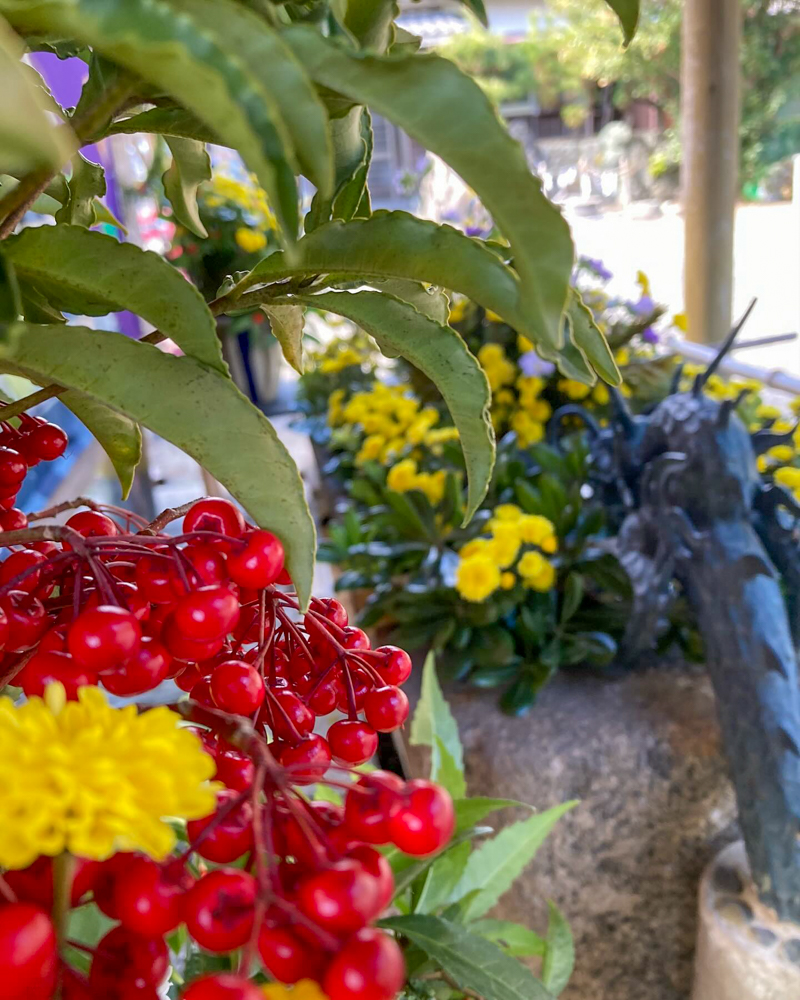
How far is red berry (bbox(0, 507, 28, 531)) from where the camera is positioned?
286mm

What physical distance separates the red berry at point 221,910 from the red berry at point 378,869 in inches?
0.8

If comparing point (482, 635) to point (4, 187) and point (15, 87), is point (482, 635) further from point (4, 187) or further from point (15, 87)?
point (15, 87)

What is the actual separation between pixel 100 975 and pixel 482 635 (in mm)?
916

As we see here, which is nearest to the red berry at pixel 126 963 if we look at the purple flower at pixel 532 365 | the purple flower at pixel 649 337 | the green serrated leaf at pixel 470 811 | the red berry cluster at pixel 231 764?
the red berry cluster at pixel 231 764

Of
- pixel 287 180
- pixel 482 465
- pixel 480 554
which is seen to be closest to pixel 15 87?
pixel 287 180

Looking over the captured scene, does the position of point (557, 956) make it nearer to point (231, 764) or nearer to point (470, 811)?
point (470, 811)

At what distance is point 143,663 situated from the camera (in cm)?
20

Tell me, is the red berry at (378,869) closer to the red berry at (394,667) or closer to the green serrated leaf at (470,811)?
the red berry at (394,667)

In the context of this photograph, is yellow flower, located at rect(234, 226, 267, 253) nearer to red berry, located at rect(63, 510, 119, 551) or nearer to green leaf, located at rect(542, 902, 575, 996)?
green leaf, located at rect(542, 902, 575, 996)

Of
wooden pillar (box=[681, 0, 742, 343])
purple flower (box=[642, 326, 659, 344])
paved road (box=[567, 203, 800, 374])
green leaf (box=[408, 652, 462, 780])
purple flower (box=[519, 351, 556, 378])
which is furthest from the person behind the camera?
paved road (box=[567, 203, 800, 374])

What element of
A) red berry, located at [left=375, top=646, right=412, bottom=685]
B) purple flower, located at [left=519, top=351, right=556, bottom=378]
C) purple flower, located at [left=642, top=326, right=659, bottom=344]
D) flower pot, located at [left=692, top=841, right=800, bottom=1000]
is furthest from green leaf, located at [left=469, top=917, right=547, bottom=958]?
purple flower, located at [left=642, top=326, right=659, bottom=344]

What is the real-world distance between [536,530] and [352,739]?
0.80m

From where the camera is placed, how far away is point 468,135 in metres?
0.16

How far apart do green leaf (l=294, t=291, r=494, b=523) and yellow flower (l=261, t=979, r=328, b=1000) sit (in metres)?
0.14
